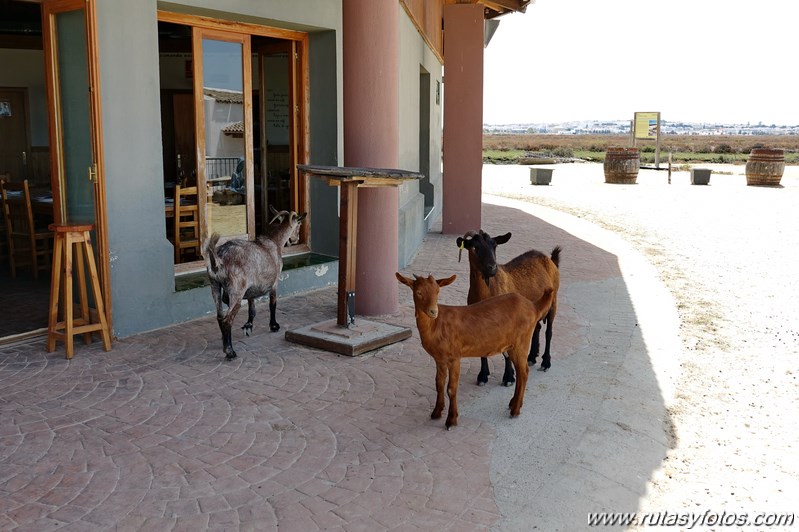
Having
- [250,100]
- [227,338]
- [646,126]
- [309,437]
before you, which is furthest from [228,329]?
[646,126]

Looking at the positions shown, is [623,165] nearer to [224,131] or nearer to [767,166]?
[767,166]

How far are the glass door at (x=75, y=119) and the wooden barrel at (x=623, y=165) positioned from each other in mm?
21478

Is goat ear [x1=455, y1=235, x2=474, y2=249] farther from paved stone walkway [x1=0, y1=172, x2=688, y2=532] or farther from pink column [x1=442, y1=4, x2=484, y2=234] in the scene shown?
pink column [x1=442, y1=4, x2=484, y2=234]

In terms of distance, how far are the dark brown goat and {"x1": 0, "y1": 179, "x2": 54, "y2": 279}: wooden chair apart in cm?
584

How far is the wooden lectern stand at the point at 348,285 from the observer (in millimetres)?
6469

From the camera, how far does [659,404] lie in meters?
5.55

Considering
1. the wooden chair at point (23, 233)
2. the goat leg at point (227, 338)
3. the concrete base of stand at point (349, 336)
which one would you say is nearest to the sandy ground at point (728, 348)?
the concrete base of stand at point (349, 336)

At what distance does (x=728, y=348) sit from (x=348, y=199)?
3.78m

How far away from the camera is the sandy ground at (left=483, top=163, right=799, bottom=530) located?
14.2ft

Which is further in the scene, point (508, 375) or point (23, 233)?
point (23, 233)

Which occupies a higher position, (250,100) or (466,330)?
(250,100)

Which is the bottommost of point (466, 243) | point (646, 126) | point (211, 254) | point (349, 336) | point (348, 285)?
point (349, 336)

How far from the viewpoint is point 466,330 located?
4906mm

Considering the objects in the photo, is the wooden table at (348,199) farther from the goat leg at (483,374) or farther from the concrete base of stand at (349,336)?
the goat leg at (483,374)
